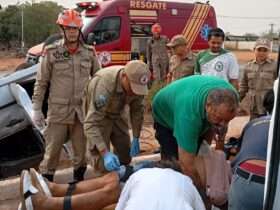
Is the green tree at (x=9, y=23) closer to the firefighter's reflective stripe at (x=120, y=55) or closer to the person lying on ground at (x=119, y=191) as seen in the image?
the firefighter's reflective stripe at (x=120, y=55)

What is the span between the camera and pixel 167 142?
3.59m

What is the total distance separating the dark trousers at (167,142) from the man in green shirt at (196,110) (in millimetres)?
339

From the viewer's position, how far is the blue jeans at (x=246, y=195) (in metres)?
2.24

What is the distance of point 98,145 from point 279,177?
2.05 m

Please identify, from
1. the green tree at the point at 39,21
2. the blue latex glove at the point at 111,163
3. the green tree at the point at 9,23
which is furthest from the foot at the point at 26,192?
the green tree at the point at 39,21

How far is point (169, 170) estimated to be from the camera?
2.22m

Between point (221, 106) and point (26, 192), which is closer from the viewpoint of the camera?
point (221, 106)

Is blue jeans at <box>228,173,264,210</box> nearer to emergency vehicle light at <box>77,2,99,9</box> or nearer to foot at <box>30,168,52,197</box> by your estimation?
foot at <box>30,168,52,197</box>

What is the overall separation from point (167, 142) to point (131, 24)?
875cm

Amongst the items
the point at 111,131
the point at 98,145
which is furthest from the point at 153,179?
the point at 111,131

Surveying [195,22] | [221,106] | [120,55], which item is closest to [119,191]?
[221,106]

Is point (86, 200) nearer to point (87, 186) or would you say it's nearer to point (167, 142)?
point (87, 186)

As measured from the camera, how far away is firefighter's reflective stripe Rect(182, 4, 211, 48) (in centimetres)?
1338

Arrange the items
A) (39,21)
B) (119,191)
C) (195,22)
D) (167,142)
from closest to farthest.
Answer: (119,191) → (167,142) → (195,22) → (39,21)
